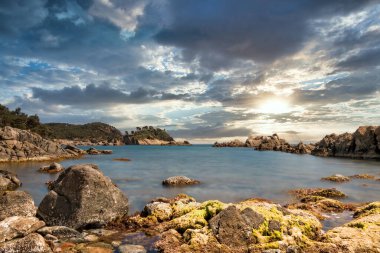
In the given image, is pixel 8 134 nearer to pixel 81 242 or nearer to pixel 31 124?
pixel 31 124

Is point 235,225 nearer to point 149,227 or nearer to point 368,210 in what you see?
point 149,227

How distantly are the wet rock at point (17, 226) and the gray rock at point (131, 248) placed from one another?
5631mm

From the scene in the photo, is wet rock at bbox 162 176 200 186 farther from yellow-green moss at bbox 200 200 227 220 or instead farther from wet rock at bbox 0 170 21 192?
yellow-green moss at bbox 200 200 227 220

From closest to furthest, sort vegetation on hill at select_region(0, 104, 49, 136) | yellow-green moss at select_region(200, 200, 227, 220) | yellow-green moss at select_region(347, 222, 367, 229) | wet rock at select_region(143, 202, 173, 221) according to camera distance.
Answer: yellow-green moss at select_region(347, 222, 367, 229)
yellow-green moss at select_region(200, 200, 227, 220)
wet rock at select_region(143, 202, 173, 221)
vegetation on hill at select_region(0, 104, 49, 136)

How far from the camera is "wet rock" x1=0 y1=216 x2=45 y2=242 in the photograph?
1581 cm

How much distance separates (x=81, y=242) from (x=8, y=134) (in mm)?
73616

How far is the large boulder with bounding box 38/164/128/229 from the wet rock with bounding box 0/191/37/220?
0.72 m

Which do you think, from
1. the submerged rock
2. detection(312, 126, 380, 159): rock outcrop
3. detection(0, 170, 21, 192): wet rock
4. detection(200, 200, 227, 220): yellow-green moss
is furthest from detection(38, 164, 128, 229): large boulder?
detection(312, 126, 380, 159): rock outcrop

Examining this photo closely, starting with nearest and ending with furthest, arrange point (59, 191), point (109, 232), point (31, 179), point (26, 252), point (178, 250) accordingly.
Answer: point (26, 252)
point (178, 250)
point (109, 232)
point (59, 191)
point (31, 179)

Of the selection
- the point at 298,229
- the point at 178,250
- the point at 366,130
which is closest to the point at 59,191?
the point at 178,250

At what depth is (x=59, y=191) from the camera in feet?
65.9

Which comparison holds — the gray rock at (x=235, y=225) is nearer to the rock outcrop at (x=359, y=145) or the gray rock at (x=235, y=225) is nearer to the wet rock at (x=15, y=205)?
the wet rock at (x=15, y=205)

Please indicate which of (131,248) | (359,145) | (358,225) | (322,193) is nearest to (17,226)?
(131,248)

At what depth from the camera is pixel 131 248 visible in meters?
15.5
